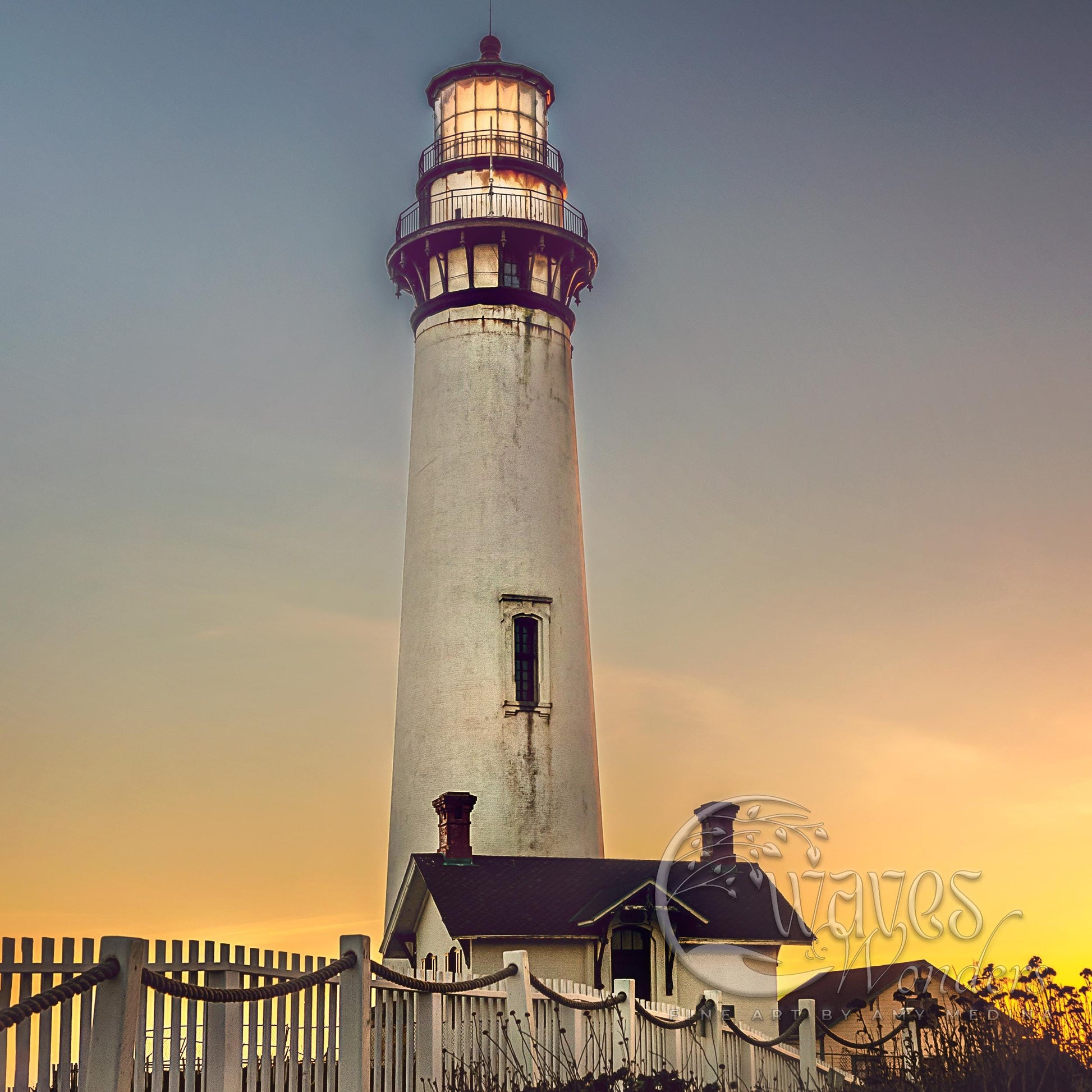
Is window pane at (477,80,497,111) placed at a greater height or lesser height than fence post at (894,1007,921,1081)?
greater

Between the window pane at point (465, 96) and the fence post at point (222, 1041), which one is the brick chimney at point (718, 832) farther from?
the fence post at point (222, 1041)

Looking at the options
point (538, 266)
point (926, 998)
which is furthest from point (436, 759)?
point (926, 998)

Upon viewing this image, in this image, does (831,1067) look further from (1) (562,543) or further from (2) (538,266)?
(2) (538,266)

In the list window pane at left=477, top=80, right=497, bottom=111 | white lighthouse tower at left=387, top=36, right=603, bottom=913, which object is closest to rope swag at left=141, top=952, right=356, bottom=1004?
white lighthouse tower at left=387, top=36, right=603, bottom=913

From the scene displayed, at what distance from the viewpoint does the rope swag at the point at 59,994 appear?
7168 millimetres

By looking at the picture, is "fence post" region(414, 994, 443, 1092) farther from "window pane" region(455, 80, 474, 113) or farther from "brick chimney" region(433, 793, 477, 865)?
"window pane" region(455, 80, 474, 113)

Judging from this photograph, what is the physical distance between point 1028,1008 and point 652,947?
12.8 metres

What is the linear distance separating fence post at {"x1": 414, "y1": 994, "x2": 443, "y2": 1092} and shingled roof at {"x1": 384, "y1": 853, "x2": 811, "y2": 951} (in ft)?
40.4

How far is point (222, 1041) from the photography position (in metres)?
9.16

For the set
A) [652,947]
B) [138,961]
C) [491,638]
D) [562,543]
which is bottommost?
[138,961]

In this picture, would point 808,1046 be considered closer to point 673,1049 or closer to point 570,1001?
point 673,1049

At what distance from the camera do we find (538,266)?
104ft

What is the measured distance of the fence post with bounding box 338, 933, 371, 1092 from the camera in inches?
414

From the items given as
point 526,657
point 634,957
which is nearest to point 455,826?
point 526,657
